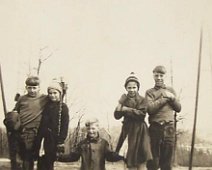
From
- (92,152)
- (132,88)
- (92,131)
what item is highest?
(132,88)

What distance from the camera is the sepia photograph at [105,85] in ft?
17.4

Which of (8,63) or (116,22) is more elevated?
(116,22)

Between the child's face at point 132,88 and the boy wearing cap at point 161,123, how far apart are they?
0.34 feet

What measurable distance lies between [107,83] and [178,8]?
2.97 ft

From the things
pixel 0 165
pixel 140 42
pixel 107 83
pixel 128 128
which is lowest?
pixel 0 165

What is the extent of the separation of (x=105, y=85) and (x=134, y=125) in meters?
0.41

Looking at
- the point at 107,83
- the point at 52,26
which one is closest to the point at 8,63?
the point at 52,26

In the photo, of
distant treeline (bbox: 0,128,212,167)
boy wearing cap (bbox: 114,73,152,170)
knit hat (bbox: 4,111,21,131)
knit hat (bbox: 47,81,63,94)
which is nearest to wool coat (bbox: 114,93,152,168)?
boy wearing cap (bbox: 114,73,152,170)

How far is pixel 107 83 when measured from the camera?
17.8 feet

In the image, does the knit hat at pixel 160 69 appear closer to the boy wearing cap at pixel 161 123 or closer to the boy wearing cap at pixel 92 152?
the boy wearing cap at pixel 161 123

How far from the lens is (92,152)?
532 centimetres

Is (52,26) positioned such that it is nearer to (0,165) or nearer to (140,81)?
(140,81)

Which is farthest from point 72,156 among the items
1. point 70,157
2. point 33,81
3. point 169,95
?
point 169,95

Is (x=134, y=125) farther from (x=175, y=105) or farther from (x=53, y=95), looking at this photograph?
(x=53, y=95)
